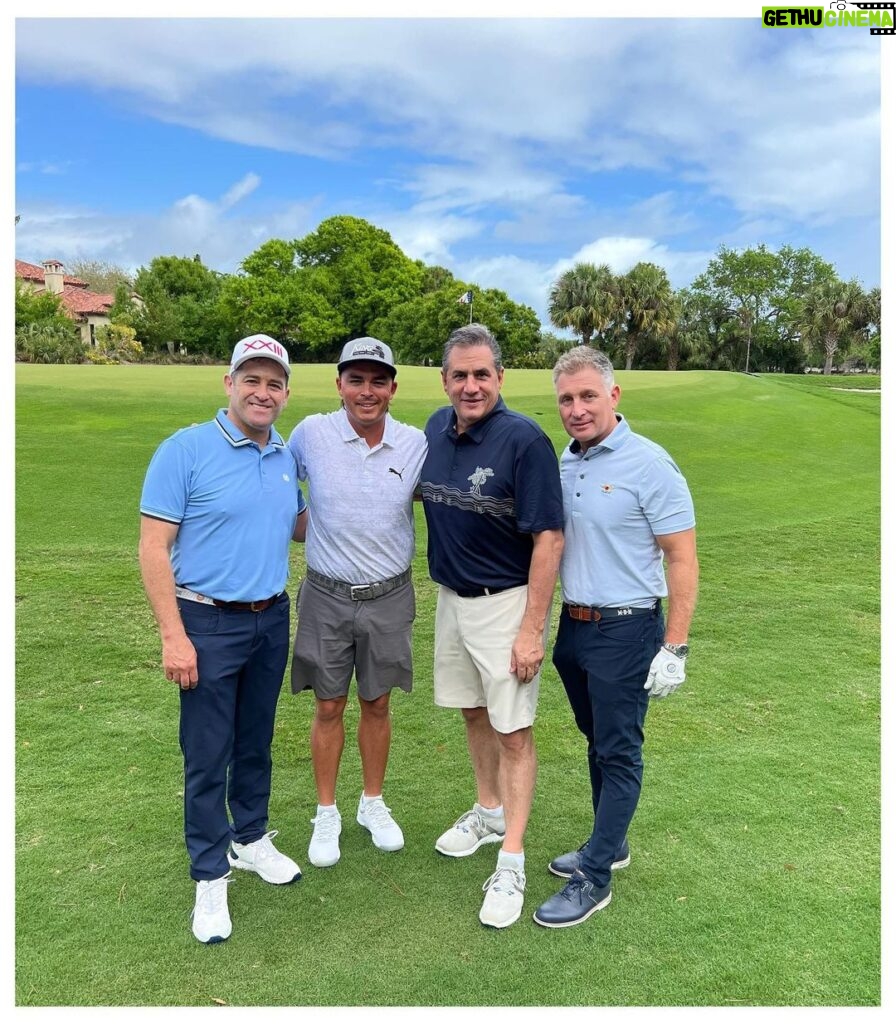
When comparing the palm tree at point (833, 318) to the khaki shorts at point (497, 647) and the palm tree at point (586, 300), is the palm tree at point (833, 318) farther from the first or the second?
the khaki shorts at point (497, 647)

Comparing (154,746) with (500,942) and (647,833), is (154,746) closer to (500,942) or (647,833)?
(500,942)

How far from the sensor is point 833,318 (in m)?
53.1

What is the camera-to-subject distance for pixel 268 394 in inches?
120

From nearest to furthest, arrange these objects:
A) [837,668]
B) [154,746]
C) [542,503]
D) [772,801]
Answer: [542,503]
[772,801]
[154,746]
[837,668]

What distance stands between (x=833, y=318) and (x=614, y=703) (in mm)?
57554

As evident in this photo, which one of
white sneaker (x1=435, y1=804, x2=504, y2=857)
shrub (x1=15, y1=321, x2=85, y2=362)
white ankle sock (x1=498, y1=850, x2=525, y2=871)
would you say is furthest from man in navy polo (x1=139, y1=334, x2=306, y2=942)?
shrub (x1=15, y1=321, x2=85, y2=362)

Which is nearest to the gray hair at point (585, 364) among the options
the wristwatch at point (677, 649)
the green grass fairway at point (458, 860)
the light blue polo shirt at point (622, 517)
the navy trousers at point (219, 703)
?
the light blue polo shirt at point (622, 517)

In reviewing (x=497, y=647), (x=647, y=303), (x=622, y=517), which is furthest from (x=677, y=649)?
(x=647, y=303)

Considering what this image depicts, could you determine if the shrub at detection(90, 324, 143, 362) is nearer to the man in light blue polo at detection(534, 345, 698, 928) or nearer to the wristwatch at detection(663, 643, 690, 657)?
the man in light blue polo at detection(534, 345, 698, 928)

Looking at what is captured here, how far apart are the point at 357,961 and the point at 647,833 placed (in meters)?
1.46

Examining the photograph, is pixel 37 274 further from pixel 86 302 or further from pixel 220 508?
pixel 220 508

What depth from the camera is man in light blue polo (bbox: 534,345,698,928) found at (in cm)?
296

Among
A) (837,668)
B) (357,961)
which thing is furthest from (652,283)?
(357,961)

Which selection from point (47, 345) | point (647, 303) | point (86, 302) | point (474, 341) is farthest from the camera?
point (86, 302)
